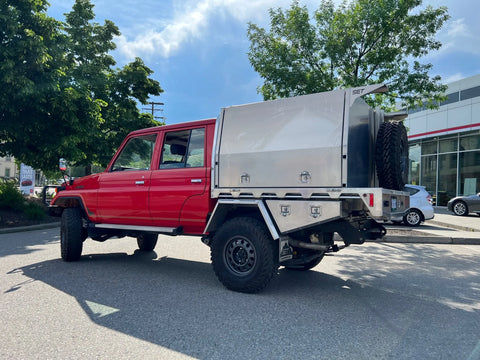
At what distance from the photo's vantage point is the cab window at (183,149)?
17.2 ft

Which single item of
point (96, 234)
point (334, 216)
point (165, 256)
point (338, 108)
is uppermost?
point (338, 108)

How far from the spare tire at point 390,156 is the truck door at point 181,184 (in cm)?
231

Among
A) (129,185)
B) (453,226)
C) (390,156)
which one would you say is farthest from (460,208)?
(129,185)

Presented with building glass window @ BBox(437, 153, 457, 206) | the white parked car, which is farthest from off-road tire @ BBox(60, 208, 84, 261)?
building glass window @ BBox(437, 153, 457, 206)

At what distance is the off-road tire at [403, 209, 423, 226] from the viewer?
493 inches

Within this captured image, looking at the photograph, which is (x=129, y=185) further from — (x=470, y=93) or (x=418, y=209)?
(x=470, y=93)

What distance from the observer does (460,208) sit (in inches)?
690

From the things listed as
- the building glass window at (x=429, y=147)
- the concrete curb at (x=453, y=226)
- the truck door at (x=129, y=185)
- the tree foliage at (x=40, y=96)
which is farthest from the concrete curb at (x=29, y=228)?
the building glass window at (x=429, y=147)

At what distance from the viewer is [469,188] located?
22.6 m

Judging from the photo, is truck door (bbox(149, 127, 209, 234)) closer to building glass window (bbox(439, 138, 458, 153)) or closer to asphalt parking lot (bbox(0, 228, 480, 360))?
asphalt parking lot (bbox(0, 228, 480, 360))

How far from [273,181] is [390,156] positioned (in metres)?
1.50

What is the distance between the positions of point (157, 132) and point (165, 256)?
2.66m

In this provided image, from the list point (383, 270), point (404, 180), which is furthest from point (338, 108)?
point (383, 270)

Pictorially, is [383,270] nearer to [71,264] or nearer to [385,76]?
[71,264]
